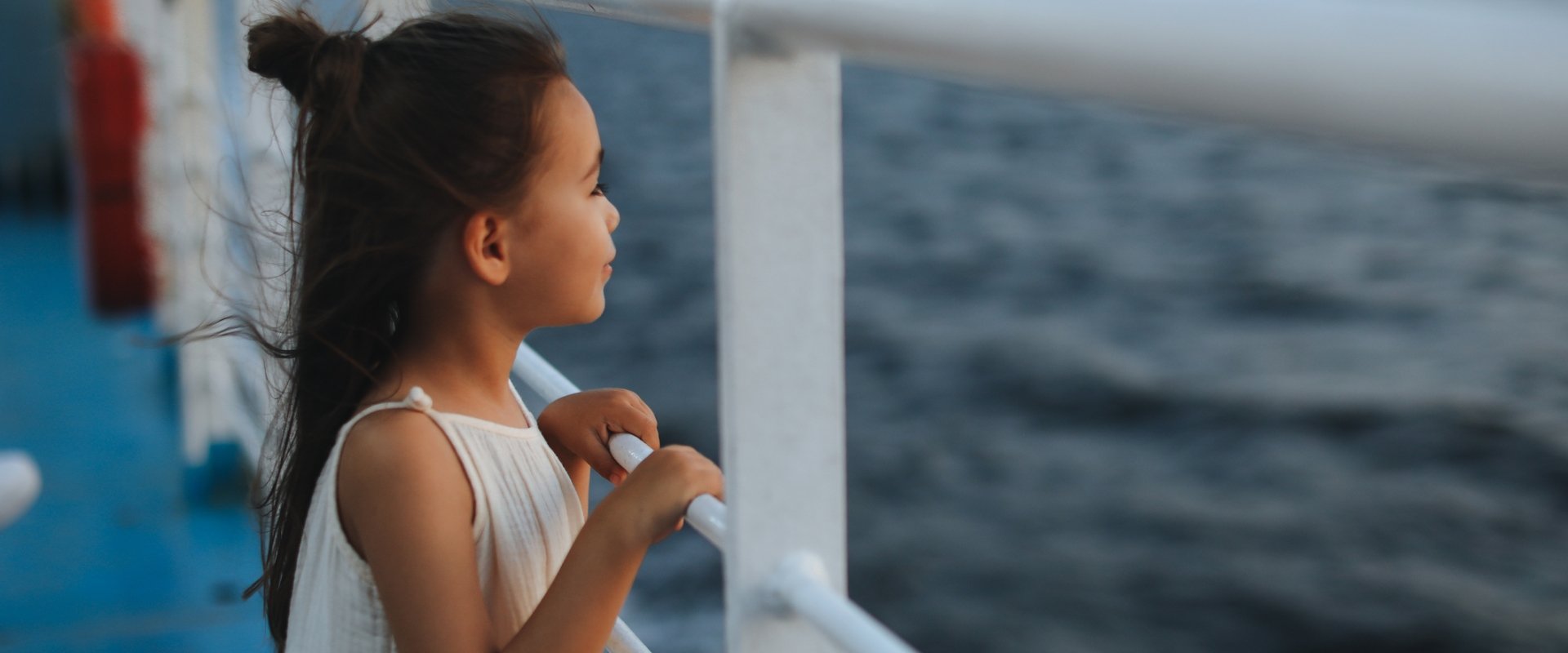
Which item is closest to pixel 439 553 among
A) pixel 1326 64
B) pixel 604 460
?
pixel 604 460

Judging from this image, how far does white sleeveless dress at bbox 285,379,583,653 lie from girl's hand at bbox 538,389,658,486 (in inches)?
1.8

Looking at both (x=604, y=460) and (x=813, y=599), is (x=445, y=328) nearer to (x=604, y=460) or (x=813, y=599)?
(x=604, y=460)

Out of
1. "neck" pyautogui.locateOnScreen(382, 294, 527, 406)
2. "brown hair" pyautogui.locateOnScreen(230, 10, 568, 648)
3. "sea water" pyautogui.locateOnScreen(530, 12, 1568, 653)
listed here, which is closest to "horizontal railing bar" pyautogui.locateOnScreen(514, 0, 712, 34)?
"brown hair" pyautogui.locateOnScreen(230, 10, 568, 648)

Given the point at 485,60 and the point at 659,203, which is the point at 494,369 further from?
the point at 659,203

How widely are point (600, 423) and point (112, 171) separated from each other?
146 inches

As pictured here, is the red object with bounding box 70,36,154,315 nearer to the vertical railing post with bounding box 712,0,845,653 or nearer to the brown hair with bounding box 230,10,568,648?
the brown hair with bounding box 230,10,568,648

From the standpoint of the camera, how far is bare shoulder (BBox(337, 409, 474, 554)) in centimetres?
56

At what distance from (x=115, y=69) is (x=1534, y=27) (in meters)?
4.34

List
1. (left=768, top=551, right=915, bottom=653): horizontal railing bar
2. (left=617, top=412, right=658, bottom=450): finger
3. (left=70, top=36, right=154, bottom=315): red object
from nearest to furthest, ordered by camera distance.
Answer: (left=768, top=551, right=915, bottom=653): horizontal railing bar, (left=617, top=412, right=658, bottom=450): finger, (left=70, top=36, right=154, bottom=315): red object

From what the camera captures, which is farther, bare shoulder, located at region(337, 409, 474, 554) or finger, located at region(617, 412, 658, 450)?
finger, located at region(617, 412, 658, 450)

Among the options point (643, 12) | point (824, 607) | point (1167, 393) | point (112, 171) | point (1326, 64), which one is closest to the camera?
point (1326, 64)

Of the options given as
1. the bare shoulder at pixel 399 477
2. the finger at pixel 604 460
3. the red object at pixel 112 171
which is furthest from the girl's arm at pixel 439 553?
the red object at pixel 112 171

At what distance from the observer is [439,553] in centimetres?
56

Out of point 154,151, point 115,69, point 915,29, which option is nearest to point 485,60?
point 915,29
